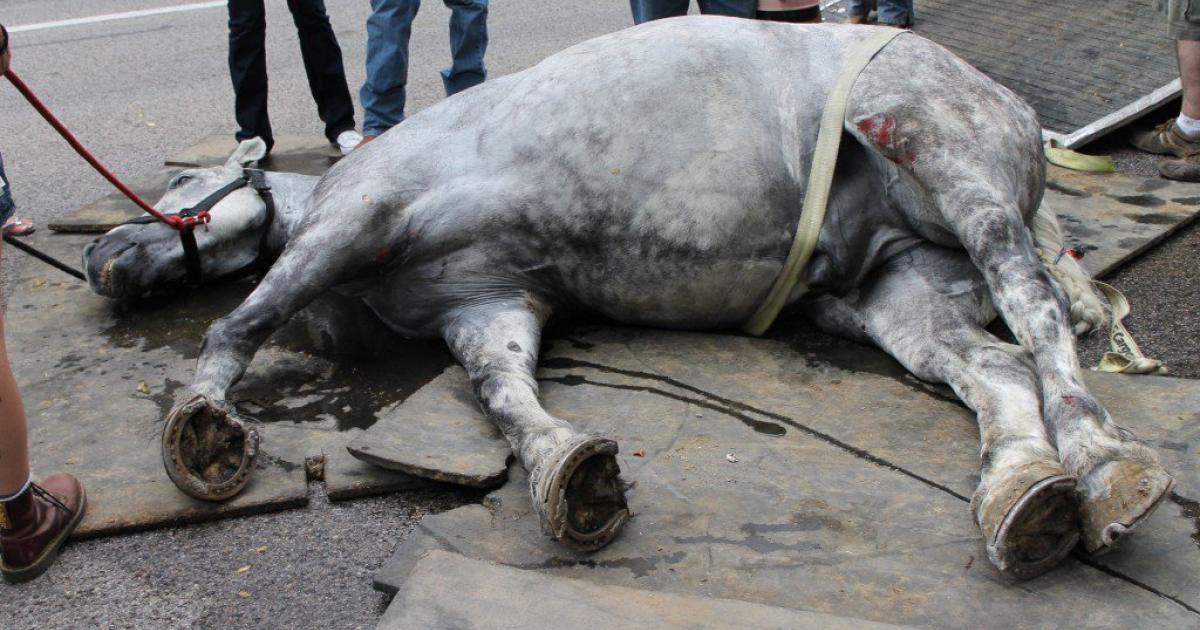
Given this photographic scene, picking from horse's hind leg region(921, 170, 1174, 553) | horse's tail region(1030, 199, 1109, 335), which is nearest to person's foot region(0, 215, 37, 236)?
horse's hind leg region(921, 170, 1174, 553)

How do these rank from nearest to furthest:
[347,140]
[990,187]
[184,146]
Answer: [990,187], [347,140], [184,146]

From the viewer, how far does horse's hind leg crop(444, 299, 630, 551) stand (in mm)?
2379

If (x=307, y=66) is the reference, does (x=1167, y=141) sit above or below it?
below

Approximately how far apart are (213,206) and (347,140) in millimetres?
1745

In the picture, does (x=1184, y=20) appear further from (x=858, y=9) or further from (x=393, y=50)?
(x=393, y=50)

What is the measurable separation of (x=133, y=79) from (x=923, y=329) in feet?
20.3

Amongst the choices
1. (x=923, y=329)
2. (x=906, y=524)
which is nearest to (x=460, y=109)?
(x=923, y=329)

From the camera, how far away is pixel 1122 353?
10.4ft

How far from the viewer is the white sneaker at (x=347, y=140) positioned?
208 inches


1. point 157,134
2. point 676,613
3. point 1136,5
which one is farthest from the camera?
point 157,134

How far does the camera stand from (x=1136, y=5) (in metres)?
5.66

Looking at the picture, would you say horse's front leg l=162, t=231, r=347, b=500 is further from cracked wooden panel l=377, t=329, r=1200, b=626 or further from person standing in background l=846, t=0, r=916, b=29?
person standing in background l=846, t=0, r=916, b=29

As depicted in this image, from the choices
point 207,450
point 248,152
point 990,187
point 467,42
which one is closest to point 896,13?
point 467,42

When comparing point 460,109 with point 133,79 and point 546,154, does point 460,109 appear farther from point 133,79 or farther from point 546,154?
point 133,79
